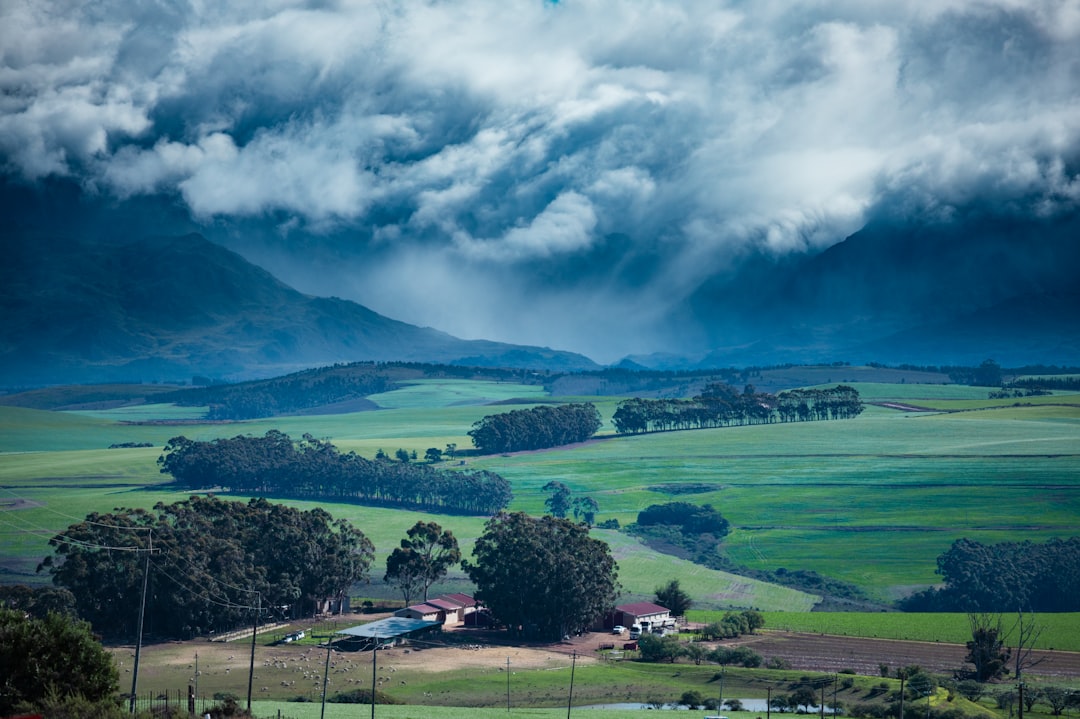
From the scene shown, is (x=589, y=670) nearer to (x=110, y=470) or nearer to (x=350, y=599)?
(x=350, y=599)

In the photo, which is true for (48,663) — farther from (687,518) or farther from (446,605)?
(687,518)

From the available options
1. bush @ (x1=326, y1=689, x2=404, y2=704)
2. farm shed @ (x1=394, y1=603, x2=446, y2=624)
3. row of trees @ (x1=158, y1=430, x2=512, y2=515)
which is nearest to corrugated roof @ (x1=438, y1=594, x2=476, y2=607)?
farm shed @ (x1=394, y1=603, x2=446, y2=624)

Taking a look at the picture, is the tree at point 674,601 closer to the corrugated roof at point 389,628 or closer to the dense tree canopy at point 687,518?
the corrugated roof at point 389,628

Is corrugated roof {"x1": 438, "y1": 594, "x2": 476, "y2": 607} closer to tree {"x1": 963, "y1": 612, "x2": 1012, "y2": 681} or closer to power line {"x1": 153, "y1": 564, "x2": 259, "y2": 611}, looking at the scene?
power line {"x1": 153, "y1": 564, "x2": 259, "y2": 611}

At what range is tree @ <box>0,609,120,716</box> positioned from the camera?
137ft

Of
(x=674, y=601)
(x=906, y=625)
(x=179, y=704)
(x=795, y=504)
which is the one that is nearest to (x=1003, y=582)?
(x=906, y=625)

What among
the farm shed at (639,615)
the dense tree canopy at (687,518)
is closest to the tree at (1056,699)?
the farm shed at (639,615)

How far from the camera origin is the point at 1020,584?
12181cm

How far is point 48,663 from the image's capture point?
42.6 m

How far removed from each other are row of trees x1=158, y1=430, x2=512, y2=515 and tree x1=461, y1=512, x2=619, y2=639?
59888 mm

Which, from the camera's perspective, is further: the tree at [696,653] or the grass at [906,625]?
the grass at [906,625]

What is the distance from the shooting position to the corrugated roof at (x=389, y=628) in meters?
92.8

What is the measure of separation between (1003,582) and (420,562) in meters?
60.4

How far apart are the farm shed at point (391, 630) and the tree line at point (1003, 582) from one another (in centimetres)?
5129
